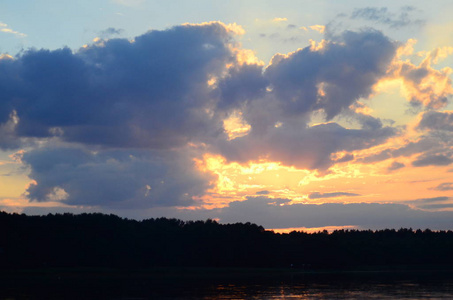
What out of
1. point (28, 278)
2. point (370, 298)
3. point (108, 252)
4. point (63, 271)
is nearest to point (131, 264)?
point (108, 252)

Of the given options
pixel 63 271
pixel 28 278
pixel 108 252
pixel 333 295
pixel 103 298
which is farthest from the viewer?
pixel 108 252

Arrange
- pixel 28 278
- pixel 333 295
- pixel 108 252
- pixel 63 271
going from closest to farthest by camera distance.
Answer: pixel 333 295 → pixel 28 278 → pixel 63 271 → pixel 108 252

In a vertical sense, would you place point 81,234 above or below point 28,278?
above

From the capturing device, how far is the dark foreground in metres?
89.2

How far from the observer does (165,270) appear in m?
197

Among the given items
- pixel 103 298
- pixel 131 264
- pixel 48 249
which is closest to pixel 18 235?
pixel 48 249

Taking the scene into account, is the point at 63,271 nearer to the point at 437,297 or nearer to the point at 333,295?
the point at 333,295

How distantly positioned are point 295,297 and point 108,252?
391 ft

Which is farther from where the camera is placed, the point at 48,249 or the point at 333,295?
the point at 48,249

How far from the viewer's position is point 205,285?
118875 millimetres

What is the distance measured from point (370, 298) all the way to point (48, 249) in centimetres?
12989

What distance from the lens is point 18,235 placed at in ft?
598

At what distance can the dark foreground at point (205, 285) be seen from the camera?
89.2 m

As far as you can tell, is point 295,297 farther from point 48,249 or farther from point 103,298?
point 48,249
